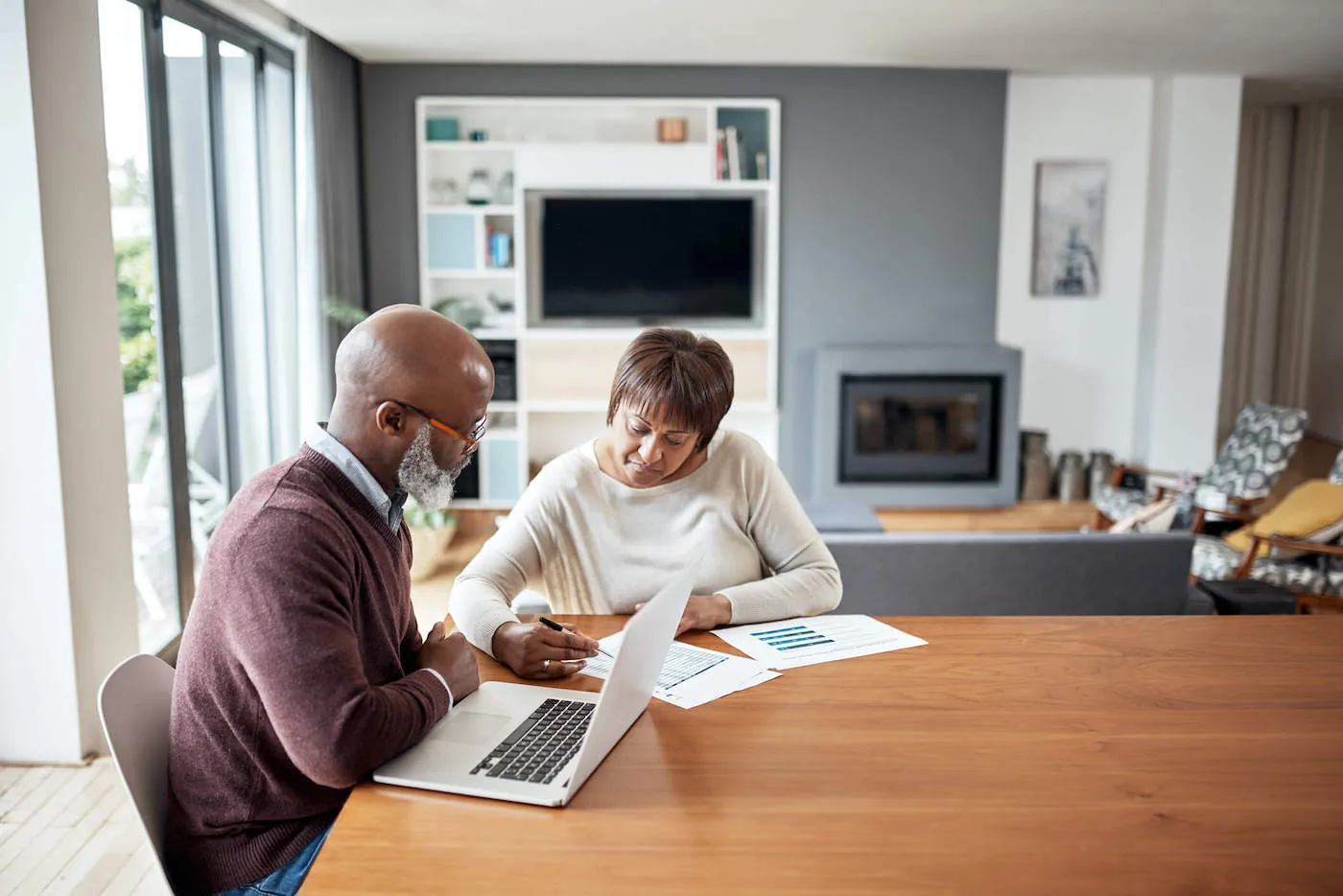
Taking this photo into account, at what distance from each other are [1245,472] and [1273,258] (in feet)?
13.2

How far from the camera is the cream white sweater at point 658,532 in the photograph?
1992 mm

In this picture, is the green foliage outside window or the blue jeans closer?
the blue jeans

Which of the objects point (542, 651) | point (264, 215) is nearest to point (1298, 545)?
point (542, 651)

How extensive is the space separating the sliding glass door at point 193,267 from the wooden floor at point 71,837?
0.66m

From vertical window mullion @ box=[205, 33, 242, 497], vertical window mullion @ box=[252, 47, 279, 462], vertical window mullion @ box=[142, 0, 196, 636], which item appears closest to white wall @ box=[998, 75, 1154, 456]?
vertical window mullion @ box=[252, 47, 279, 462]

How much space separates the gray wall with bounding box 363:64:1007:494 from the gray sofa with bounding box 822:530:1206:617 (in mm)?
3215

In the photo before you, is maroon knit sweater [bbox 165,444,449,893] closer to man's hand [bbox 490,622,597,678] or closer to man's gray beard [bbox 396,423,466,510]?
man's gray beard [bbox 396,423,466,510]

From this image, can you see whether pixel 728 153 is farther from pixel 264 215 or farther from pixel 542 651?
pixel 542 651

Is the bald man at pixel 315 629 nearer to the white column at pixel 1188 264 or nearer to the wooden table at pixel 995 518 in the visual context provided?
the wooden table at pixel 995 518

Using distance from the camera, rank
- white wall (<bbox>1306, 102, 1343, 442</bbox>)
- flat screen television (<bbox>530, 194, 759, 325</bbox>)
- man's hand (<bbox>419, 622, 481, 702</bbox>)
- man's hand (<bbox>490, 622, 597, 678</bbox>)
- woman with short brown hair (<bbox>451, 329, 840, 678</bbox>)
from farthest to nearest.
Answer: white wall (<bbox>1306, 102, 1343, 442</bbox>) < flat screen television (<bbox>530, 194, 759, 325</bbox>) < woman with short brown hair (<bbox>451, 329, 840, 678</bbox>) < man's hand (<bbox>490, 622, 597, 678</bbox>) < man's hand (<bbox>419, 622, 481, 702</bbox>)

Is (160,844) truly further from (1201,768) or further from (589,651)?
(1201,768)

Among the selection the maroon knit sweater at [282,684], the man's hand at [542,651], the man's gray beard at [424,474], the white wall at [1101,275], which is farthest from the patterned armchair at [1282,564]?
the maroon knit sweater at [282,684]

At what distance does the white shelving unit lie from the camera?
574 centimetres

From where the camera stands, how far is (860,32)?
4.96 metres
